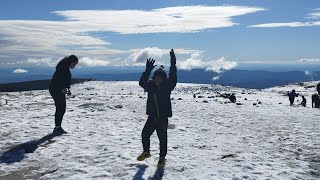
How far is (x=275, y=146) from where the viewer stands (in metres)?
13.3

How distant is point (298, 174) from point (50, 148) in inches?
302

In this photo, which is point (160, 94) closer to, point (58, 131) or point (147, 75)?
point (147, 75)

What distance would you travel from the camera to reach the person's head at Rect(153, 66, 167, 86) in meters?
9.80

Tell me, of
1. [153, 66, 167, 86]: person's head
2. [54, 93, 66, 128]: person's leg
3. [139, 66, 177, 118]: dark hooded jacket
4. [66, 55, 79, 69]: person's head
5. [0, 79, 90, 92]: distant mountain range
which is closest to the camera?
[153, 66, 167, 86]: person's head

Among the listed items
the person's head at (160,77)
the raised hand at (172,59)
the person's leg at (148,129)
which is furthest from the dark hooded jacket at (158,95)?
the raised hand at (172,59)

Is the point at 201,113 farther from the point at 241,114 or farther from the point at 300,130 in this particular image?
the point at 300,130

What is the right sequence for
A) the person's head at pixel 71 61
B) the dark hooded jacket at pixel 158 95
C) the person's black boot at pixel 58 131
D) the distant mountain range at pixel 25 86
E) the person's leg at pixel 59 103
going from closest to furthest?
the dark hooded jacket at pixel 158 95 < the person's head at pixel 71 61 < the person's leg at pixel 59 103 < the person's black boot at pixel 58 131 < the distant mountain range at pixel 25 86

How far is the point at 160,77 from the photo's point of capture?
9812mm

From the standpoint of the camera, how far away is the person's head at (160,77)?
9.80m

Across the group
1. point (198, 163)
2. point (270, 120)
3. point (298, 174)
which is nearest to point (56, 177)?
point (198, 163)

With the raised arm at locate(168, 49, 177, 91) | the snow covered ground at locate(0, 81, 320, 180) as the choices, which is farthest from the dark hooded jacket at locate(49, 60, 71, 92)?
the raised arm at locate(168, 49, 177, 91)

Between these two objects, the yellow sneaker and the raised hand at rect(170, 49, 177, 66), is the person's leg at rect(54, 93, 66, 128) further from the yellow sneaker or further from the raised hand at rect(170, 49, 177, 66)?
the raised hand at rect(170, 49, 177, 66)

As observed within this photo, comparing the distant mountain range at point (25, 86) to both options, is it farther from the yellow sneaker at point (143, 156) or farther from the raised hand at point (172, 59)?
the raised hand at point (172, 59)

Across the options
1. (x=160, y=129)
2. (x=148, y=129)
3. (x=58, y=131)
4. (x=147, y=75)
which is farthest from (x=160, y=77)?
(x=58, y=131)
